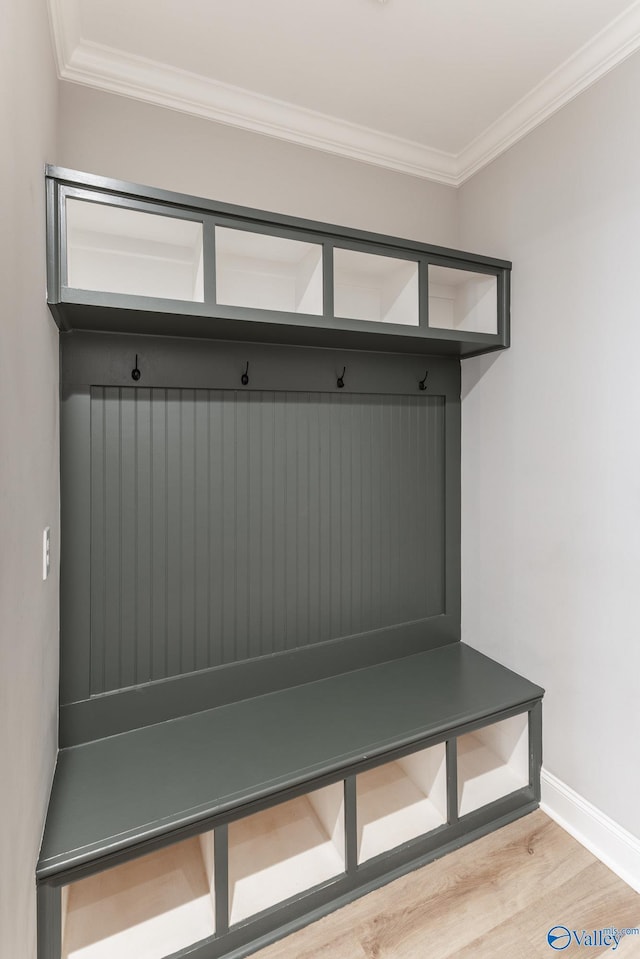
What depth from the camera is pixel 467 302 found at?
6.82 ft

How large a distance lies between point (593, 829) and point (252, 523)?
166 cm

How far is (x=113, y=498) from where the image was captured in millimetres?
1702

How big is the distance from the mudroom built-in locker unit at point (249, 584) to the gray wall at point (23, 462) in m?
0.16

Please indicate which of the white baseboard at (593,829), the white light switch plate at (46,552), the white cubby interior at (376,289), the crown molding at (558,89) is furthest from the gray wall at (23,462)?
the white baseboard at (593,829)

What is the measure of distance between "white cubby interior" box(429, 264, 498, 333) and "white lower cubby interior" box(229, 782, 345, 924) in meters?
1.81

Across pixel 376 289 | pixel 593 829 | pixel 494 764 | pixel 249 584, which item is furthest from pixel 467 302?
pixel 593 829

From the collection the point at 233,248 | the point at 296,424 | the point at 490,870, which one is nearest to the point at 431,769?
the point at 490,870

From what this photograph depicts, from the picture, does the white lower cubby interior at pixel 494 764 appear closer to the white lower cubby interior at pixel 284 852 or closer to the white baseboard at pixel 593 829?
the white baseboard at pixel 593 829

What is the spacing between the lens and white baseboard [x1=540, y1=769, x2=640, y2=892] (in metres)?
1.63

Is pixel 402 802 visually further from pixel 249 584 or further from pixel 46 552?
pixel 46 552

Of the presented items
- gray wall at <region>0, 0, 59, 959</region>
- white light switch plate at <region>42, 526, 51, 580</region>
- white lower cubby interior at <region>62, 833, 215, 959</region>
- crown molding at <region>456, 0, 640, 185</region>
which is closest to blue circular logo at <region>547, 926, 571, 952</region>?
white lower cubby interior at <region>62, 833, 215, 959</region>

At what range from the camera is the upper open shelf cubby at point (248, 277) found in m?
1.40

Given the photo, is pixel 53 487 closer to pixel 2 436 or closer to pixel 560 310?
pixel 2 436

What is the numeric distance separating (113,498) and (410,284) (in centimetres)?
136
